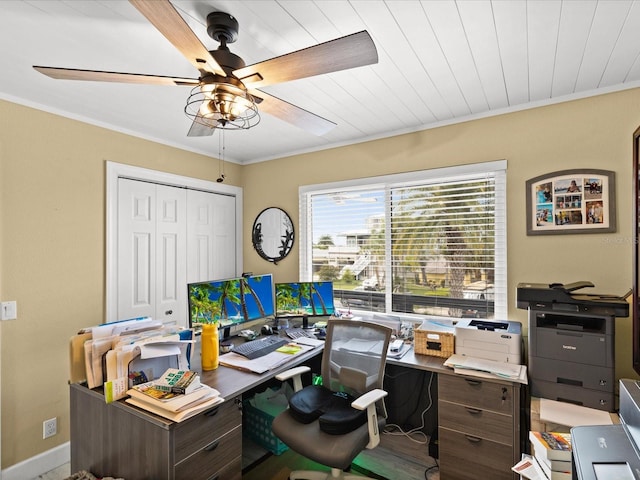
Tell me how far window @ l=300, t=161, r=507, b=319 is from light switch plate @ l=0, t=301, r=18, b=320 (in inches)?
85.6

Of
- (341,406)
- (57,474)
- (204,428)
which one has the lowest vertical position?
(57,474)

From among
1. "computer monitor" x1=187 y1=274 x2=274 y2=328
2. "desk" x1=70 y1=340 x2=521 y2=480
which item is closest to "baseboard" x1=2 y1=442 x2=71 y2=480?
"desk" x1=70 y1=340 x2=521 y2=480

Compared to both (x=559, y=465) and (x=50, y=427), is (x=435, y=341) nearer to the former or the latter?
(x=559, y=465)

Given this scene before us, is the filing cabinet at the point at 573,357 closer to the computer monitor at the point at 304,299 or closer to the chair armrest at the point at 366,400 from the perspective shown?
the chair armrest at the point at 366,400

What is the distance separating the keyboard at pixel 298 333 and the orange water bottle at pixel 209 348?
0.73 meters

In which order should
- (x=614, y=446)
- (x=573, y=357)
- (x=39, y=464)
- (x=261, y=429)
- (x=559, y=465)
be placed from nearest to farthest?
(x=614, y=446) → (x=559, y=465) → (x=573, y=357) → (x=39, y=464) → (x=261, y=429)

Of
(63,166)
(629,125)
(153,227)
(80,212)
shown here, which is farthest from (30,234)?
(629,125)

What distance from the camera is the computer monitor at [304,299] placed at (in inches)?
109

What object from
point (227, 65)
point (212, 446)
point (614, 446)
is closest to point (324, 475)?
point (212, 446)

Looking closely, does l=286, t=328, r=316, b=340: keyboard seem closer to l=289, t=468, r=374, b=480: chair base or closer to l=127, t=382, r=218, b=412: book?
l=289, t=468, r=374, b=480: chair base

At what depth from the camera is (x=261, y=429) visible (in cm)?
236

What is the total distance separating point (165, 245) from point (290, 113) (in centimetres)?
194

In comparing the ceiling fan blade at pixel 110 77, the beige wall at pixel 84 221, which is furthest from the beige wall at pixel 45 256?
the ceiling fan blade at pixel 110 77

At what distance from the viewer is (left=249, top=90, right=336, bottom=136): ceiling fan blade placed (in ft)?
5.08
